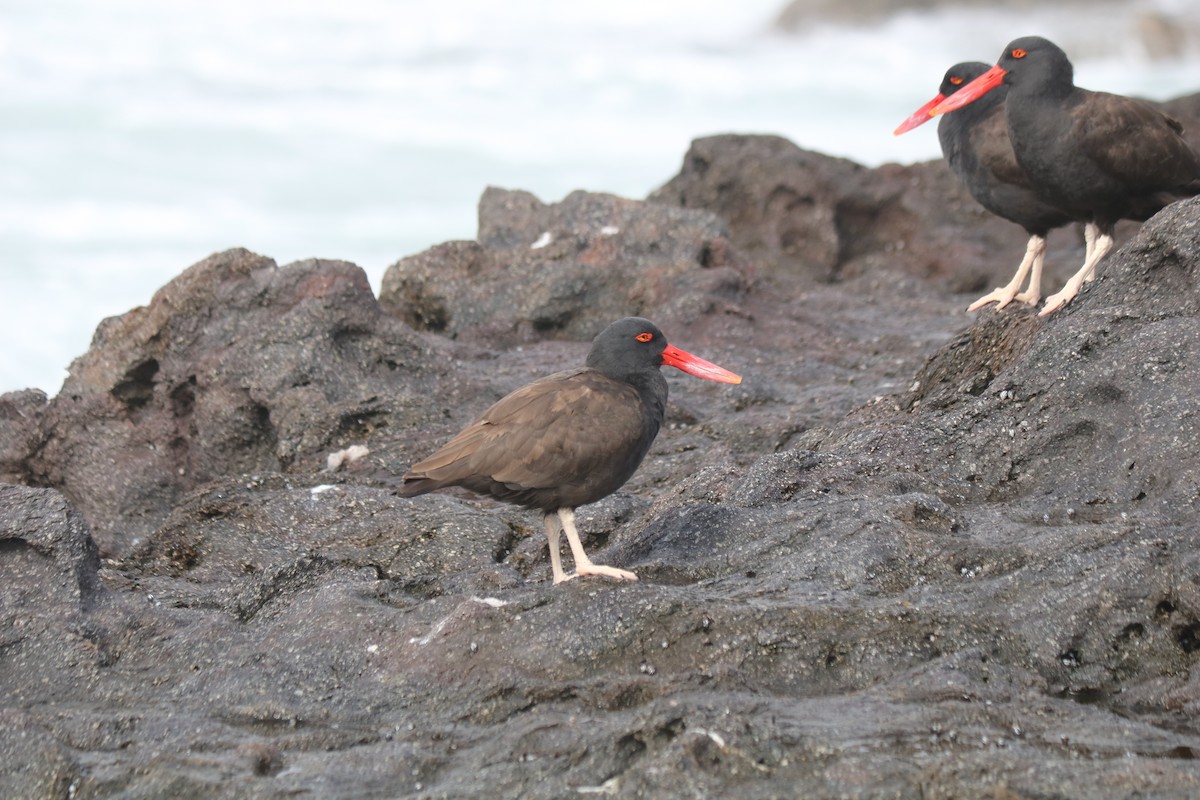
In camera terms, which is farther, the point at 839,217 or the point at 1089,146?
the point at 839,217

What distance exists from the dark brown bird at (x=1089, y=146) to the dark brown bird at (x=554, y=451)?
319 cm

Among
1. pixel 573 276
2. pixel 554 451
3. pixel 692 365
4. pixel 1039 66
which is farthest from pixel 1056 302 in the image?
pixel 573 276

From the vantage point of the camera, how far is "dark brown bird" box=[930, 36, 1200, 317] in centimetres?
789

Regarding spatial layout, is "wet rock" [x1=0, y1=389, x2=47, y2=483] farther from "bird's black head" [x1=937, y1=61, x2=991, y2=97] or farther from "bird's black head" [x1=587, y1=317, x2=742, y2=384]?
"bird's black head" [x1=937, y1=61, x2=991, y2=97]

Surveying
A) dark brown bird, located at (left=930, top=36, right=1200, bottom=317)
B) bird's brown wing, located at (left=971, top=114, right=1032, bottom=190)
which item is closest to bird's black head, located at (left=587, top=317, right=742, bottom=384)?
dark brown bird, located at (left=930, top=36, right=1200, bottom=317)

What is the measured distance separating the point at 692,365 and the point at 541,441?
1198 millimetres

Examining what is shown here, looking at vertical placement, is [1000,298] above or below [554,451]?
above

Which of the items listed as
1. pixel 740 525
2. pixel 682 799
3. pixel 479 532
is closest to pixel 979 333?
pixel 740 525

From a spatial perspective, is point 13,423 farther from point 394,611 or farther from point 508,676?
point 508,676

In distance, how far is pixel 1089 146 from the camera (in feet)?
25.8

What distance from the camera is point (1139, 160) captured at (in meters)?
7.96

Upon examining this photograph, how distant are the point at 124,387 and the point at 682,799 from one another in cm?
590

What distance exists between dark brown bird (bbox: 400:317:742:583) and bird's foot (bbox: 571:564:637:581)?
0.05 ft

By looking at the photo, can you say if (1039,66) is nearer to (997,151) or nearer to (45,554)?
(997,151)
